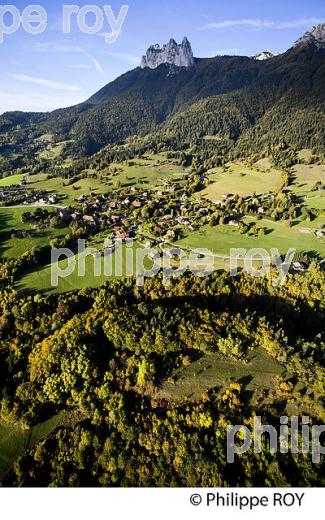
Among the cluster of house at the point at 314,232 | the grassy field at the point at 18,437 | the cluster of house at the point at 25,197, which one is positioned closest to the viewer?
the grassy field at the point at 18,437

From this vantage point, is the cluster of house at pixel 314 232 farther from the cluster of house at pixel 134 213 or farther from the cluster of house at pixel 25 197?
the cluster of house at pixel 25 197

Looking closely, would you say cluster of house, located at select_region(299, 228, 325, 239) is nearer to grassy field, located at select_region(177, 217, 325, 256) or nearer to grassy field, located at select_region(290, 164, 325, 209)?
grassy field, located at select_region(177, 217, 325, 256)

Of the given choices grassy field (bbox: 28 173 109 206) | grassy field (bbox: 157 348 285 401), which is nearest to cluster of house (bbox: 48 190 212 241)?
grassy field (bbox: 28 173 109 206)

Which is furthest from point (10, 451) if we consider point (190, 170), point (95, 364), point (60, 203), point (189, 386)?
point (190, 170)

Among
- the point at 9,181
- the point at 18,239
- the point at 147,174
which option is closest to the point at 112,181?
the point at 147,174

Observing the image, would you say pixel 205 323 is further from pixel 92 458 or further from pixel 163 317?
pixel 92 458

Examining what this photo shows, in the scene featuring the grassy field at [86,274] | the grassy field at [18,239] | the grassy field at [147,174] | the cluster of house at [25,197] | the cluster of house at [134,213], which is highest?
the grassy field at [147,174]

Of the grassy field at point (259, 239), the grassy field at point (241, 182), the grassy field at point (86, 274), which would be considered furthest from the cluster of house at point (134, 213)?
the grassy field at point (241, 182)
